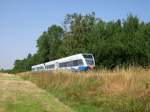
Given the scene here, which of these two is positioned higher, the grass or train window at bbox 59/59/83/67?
train window at bbox 59/59/83/67

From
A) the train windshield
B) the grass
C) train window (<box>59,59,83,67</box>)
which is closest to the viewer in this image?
the grass

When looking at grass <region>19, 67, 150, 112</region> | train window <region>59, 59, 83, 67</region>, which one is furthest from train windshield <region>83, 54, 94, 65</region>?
grass <region>19, 67, 150, 112</region>

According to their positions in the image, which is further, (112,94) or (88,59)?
(88,59)

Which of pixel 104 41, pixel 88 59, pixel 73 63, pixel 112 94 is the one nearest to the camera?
pixel 112 94

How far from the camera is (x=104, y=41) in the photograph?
50.5 m

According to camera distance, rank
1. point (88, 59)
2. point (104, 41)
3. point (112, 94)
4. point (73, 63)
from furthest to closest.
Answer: point (104, 41) → point (73, 63) → point (88, 59) → point (112, 94)

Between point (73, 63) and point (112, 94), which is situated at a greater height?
point (73, 63)

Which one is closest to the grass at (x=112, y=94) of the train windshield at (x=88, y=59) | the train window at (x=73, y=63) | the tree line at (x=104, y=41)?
the tree line at (x=104, y=41)

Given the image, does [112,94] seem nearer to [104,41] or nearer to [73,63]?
[73,63]

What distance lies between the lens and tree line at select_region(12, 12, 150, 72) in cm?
4438

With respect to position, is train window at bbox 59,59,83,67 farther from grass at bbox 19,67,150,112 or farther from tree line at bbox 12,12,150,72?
grass at bbox 19,67,150,112

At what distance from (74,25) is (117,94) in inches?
2836

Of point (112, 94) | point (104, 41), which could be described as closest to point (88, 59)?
point (104, 41)

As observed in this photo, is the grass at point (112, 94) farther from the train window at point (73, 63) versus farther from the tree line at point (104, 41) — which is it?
the train window at point (73, 63)
